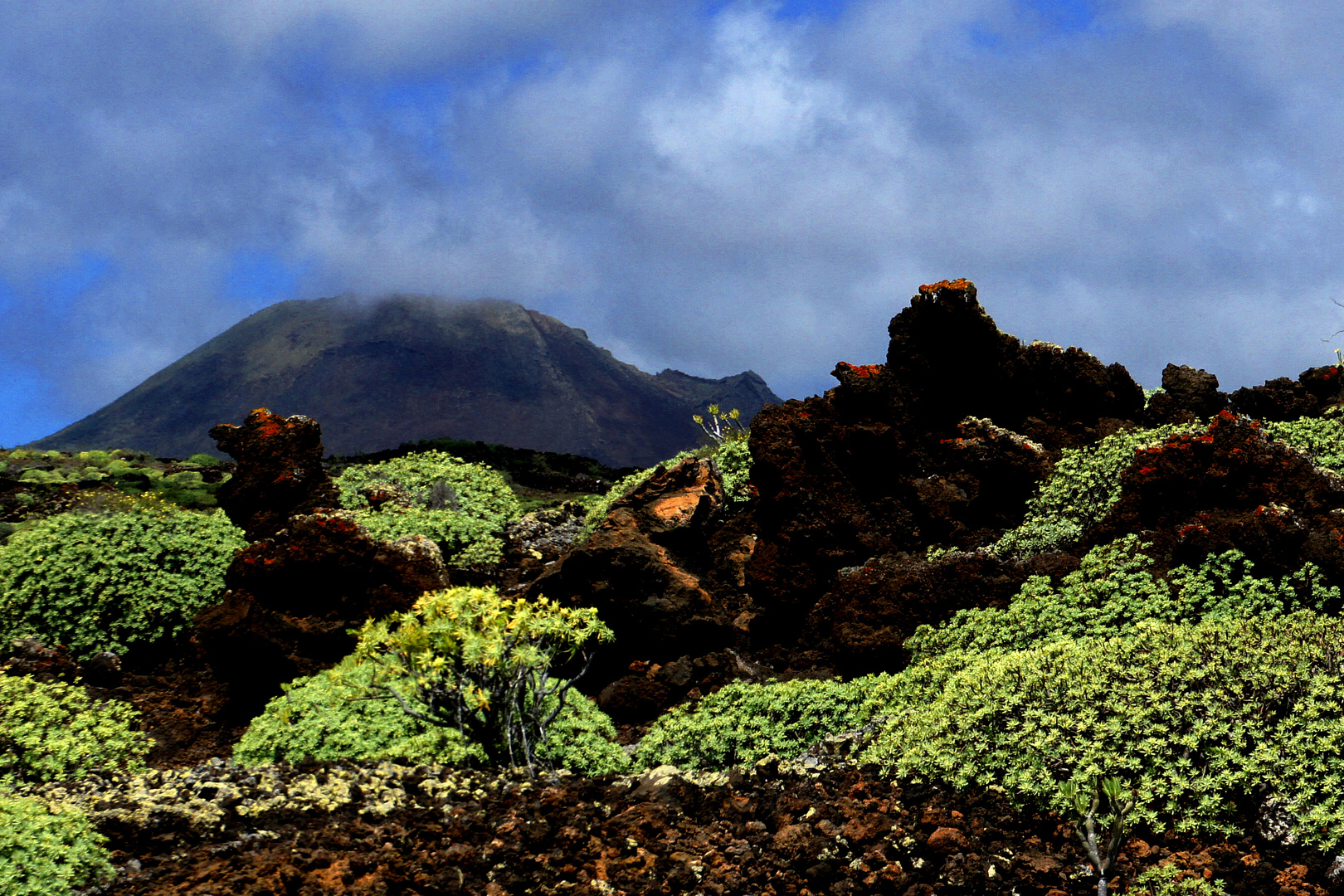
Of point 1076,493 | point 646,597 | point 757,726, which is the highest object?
point 1076,493

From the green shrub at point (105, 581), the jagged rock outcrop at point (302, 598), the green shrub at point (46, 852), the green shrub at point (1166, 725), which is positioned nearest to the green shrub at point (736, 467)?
the jagged rock outcrop at point (302, 598)

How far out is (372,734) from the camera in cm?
1016

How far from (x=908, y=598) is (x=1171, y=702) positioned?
442 cm

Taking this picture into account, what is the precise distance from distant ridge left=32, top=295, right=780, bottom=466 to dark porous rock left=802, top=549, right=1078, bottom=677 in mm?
135711

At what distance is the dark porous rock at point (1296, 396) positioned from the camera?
15.7 m

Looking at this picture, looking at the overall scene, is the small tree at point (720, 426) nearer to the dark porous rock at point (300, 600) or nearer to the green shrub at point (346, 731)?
the dark porous rock at point (300, 600)

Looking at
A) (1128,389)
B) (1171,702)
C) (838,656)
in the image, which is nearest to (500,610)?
(838,656)

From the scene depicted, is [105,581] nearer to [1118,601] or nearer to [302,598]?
[302,598]

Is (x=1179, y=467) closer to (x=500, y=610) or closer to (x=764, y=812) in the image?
(x=764, y=812)

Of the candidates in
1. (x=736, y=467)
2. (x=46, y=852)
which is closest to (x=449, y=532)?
(x=736, y=467)

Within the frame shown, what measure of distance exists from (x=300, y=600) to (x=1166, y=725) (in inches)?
441

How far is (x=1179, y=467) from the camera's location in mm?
11789

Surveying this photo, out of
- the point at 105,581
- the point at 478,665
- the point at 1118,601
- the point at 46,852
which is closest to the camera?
the point at 46,852

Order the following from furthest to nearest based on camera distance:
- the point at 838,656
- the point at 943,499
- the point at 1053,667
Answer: the point at 943,499 < the point at 838,656 < the point at 1053,667
